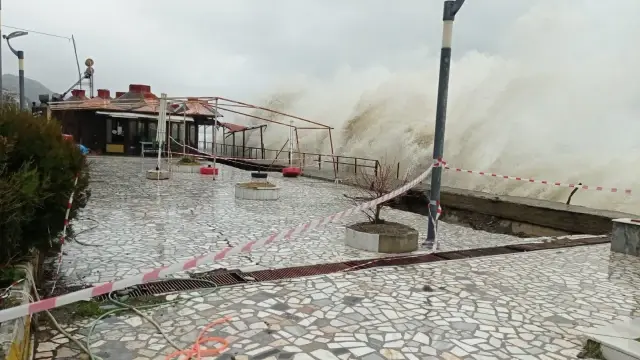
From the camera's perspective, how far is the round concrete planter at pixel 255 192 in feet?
35.2

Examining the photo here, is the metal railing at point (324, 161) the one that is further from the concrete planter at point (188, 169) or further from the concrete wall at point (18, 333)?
the concrete wall at point (18, 333)

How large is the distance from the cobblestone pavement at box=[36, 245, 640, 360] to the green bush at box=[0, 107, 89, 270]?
86cm

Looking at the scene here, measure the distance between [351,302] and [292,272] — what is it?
3.45ft

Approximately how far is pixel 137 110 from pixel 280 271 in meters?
21.0

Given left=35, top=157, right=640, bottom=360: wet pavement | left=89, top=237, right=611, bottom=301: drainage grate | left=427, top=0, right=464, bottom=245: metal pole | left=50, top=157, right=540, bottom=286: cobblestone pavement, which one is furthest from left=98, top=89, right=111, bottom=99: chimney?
left=89, top=237, right=611, bottom=301: drainage grate

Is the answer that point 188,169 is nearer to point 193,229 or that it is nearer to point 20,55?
point 20,55

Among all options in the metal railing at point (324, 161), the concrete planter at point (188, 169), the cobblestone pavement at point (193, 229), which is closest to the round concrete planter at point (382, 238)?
the cobblestone pavement at point (193, 229)

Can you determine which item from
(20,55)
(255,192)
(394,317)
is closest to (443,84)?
(394,317)

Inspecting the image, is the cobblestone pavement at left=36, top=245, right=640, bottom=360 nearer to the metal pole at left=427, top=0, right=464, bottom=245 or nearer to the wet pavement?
the wet pavement

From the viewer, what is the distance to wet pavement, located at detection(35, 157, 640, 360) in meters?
3.35

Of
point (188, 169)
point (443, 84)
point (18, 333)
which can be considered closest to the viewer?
point (18, 333)

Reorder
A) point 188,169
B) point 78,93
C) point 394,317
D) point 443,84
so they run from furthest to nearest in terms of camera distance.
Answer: point 78,93
point 188,169
point 443,84
point 394,317

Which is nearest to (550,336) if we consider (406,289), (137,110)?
(406,289)

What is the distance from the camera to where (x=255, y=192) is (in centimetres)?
1074
